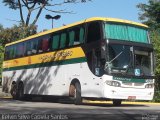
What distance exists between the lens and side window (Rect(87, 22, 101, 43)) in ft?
65.8

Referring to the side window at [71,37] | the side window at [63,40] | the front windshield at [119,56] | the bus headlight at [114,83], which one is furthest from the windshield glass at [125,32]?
the side window at [63,40]

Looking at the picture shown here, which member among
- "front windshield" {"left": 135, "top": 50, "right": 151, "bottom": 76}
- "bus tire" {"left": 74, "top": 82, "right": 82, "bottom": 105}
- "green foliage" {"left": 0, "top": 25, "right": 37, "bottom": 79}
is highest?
"green foliage" {"left": 0, "top": 25, "right": 37, "bottom": 79}

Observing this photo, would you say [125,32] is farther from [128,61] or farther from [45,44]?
[45,44]

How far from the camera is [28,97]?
29188mm

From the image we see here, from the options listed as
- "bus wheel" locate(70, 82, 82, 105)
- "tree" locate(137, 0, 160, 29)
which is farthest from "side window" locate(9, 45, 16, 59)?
"tree" locate(137, 0, 160, 29)

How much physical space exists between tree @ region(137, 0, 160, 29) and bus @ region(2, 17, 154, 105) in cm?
3188

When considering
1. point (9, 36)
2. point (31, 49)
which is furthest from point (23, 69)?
point (9, 36)

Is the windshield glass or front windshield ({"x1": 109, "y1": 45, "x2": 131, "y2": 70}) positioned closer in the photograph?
front windshield ({"x1": 109, "y1": 45, "x2": 131, "y2": 70})

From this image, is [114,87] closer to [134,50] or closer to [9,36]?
[134,50]

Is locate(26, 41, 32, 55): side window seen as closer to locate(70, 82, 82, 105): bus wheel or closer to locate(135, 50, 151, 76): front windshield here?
locate(70, 82, 82, 105): bus wheel

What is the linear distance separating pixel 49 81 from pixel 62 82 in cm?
167

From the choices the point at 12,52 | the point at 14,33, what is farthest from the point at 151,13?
the point at 12,52

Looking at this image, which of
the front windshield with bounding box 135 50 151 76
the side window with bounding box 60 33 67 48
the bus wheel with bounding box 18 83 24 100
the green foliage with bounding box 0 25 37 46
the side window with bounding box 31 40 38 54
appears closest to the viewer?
the front windshield with bounding box 135 50 151 76

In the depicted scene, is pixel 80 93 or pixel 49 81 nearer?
pixel 80 93
